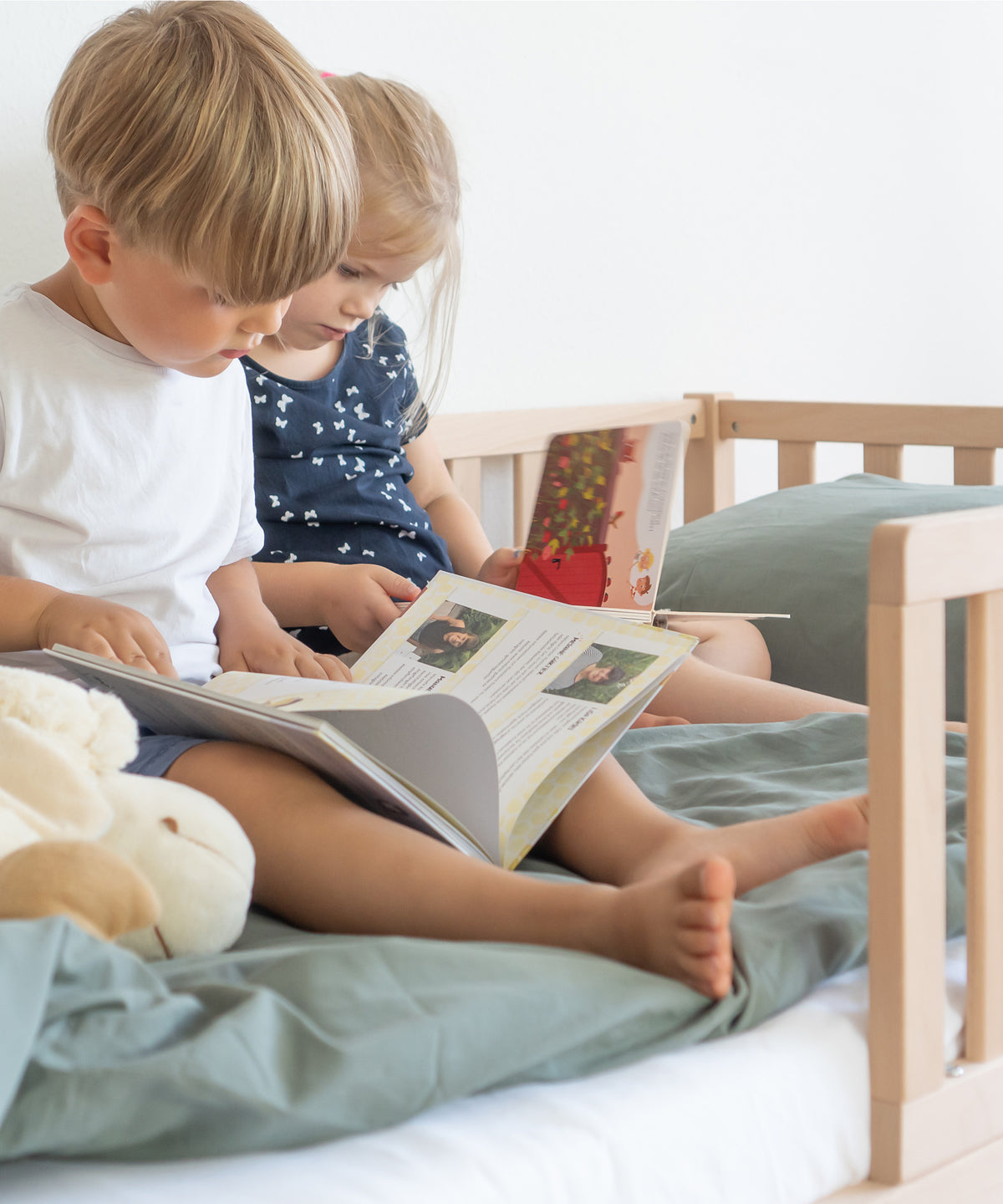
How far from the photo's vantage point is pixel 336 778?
0.65m

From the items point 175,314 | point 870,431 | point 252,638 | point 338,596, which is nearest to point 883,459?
point 870,431

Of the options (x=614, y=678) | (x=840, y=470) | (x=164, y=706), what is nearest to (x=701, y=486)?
(x=840, y=470)

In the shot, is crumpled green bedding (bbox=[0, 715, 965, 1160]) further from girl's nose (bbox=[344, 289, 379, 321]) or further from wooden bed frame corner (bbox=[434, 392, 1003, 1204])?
girl's nose (bbox=[344, 289, 379, 321])

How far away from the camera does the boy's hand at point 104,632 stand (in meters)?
0.74

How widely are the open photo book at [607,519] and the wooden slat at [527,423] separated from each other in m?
0.41

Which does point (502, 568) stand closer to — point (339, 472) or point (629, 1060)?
point (339, 472)

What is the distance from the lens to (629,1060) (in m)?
0.51

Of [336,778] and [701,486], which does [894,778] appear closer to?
[336,778]

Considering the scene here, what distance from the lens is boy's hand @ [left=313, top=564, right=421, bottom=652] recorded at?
1.02m

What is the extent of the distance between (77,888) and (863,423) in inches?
54.3

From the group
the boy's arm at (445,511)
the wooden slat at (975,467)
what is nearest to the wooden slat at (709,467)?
the wooden slat at (975,467)

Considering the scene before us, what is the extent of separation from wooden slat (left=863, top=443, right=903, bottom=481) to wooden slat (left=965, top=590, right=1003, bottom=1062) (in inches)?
45.2

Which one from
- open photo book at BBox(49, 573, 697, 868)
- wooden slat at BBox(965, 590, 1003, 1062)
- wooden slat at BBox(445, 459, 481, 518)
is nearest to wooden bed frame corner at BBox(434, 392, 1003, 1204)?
wooden slat at BBox(965, 590, 1003, 1062)

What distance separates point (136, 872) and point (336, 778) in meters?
Answer: 0.17
